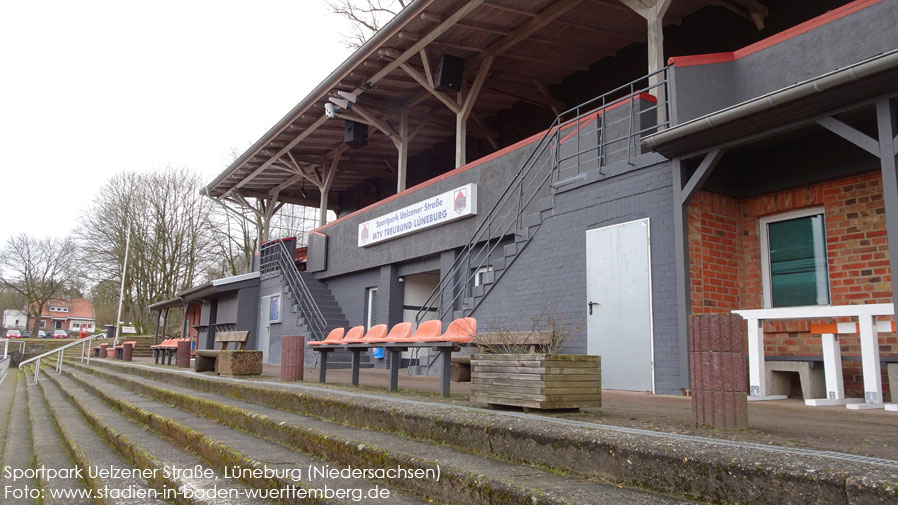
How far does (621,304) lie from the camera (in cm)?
718

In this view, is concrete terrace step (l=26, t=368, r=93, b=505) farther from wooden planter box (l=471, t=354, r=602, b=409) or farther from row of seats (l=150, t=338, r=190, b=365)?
row of seats (l=150, t=338, r=190, b=365)

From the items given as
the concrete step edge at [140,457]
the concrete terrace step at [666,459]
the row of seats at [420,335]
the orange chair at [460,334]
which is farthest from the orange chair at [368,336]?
the concrete terrace step at [666,459]

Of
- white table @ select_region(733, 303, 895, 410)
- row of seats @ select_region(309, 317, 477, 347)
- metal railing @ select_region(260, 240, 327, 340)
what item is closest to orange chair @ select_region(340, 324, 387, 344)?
row of seats @ select_region(309, 317, 477, 347)

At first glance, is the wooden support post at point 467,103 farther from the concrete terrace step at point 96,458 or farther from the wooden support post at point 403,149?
the concrete terrace step at point 96,458

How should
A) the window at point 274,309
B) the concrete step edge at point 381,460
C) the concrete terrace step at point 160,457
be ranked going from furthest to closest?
the window at point 274,309 → the concrete terrace step at point 160,457 → the concrete step edge at point 381,460

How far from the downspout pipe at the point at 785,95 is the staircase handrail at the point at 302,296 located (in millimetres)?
10092

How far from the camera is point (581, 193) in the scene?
7965 mm

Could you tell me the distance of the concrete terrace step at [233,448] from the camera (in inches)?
119

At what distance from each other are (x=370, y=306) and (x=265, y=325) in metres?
4.72

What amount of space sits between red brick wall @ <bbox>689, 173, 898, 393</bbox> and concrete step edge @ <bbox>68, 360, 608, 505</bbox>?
14.6 feet

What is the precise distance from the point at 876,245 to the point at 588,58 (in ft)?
24.4

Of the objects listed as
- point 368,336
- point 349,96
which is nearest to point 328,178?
point 349,96

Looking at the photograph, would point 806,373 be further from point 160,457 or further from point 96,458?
point 96,458

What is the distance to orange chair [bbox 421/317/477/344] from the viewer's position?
523 centimetres
